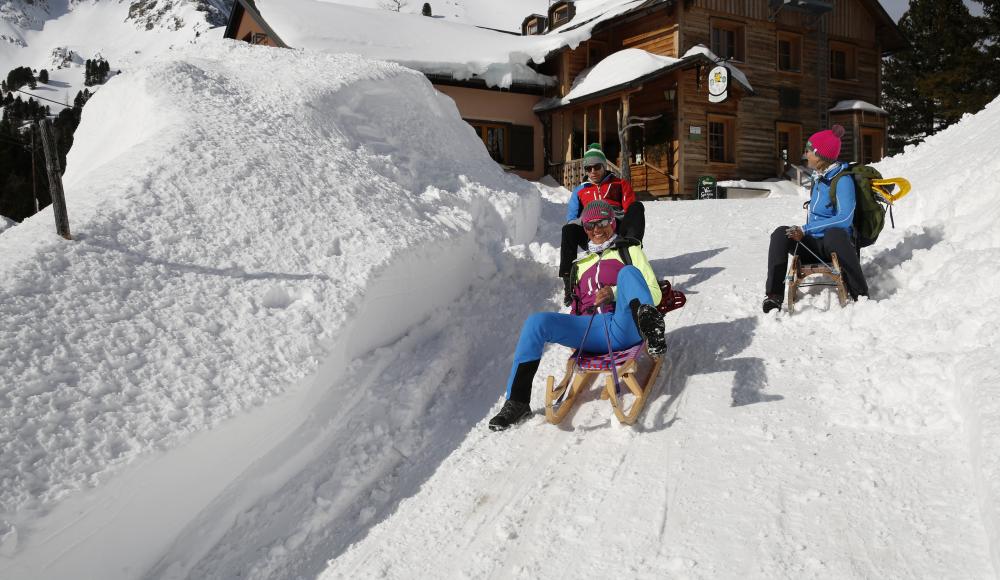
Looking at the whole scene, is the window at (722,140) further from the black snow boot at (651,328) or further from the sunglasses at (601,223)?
the black snow boot at (651,328)

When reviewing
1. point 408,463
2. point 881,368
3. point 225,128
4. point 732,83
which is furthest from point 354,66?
point 732,83

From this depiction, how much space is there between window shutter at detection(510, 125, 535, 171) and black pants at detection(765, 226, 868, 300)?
1427cm

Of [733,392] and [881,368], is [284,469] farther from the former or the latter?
[881,368]

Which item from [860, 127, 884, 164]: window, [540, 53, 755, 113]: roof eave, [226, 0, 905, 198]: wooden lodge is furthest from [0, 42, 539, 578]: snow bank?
[860, 127, 884, 164]: window

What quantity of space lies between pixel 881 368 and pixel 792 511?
4.64 feet

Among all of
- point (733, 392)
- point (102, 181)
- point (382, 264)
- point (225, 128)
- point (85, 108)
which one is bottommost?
point (733, 392)

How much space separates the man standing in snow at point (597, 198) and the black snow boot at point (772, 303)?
142 cm

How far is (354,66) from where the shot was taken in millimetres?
8383

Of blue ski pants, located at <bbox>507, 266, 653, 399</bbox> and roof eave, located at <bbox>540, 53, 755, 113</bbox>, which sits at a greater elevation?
roof eave, located at <bbox>540, 53, 755, 113</bbox>

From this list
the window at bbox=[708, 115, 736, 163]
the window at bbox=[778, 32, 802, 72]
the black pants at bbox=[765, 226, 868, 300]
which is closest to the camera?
the black pants at bbox=[765, 226, 868, 300]

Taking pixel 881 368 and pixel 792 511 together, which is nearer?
pixel 792 511

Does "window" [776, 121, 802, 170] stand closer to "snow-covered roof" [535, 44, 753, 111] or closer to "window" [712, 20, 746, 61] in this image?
"window" [712, 20, 746, 61]

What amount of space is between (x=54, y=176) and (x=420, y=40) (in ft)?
53.9

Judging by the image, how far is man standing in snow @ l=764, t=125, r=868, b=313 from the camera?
4.76 m
